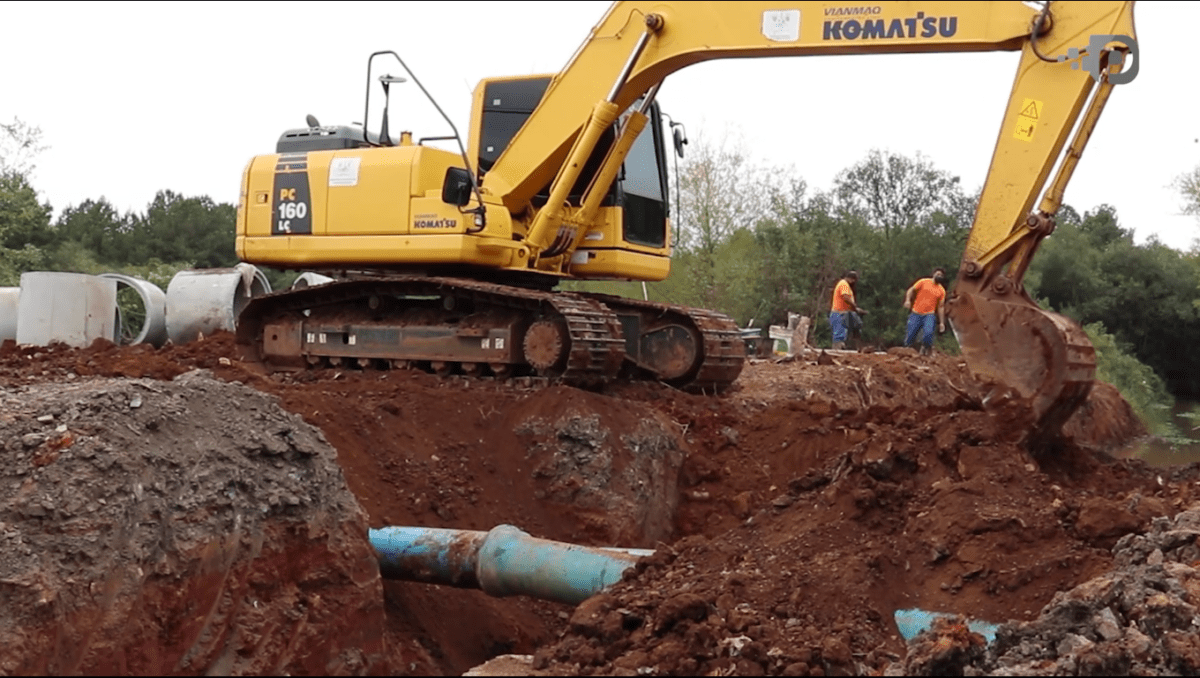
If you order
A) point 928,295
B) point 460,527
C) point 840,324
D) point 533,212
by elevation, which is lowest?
point 460,527

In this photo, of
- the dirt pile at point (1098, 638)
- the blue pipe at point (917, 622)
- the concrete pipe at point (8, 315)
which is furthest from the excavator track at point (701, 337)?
the concrete pipe at point (8, 315)

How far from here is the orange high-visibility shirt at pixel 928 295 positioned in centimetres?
1786

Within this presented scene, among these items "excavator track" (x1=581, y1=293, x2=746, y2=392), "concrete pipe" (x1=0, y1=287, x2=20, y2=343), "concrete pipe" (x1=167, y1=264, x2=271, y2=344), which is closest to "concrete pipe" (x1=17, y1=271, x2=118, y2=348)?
→ "concrete pipe" (x1=167, y1=264, x2=271, y2=344)

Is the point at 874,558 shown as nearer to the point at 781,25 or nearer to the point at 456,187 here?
the point at 781,25

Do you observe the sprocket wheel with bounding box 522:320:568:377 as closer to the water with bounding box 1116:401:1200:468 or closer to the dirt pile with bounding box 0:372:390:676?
the dirt pile with bounding box 0:372:390:676

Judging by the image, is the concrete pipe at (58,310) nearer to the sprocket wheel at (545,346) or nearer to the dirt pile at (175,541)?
the sprocket wheel at (545,346)

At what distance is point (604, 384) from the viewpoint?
10.4m

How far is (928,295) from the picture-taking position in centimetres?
1794

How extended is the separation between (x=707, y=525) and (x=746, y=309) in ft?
63.4

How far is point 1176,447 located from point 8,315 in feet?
57.7

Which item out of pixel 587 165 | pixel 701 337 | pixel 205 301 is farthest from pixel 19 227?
pixel 701 337

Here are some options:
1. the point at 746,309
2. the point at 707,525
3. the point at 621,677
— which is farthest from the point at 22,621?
the point at 746,309

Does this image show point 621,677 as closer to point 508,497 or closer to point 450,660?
point 450,660

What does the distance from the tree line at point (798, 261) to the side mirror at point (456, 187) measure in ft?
46.6
